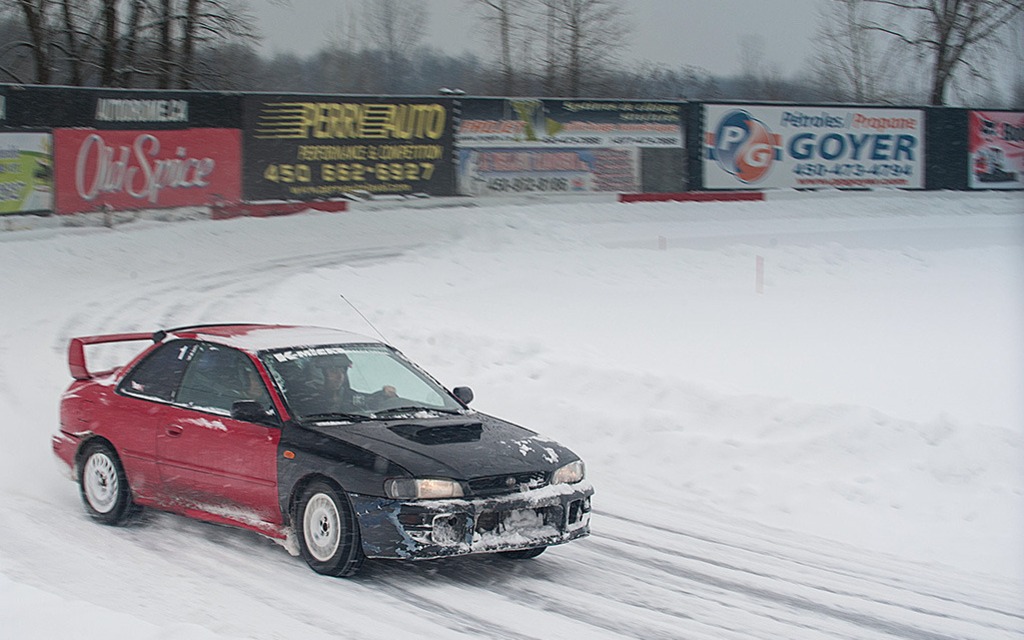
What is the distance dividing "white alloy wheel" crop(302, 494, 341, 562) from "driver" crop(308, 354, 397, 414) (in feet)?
2.08

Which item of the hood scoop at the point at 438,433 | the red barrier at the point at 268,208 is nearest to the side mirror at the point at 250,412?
the hood scoop at the point at 438,433

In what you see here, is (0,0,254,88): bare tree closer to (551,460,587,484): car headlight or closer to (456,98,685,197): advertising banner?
(456,98,685,197): advertising banner

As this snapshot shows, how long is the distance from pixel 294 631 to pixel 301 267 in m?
15.1

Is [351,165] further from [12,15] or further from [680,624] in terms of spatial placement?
[680,624]

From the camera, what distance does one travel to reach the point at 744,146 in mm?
29750

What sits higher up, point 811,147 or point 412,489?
point 811,147

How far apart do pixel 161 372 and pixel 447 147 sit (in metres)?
19.9

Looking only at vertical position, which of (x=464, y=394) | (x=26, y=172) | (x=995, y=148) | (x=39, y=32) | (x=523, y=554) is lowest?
(x=523, y=554)

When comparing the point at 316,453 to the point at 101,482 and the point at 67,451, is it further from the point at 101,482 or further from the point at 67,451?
the point at 67,451

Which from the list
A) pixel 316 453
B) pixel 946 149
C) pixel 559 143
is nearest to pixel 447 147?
pixel 559 143

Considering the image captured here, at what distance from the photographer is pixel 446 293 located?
16781mm

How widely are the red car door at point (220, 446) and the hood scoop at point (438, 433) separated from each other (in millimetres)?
716

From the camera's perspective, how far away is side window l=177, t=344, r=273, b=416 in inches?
276

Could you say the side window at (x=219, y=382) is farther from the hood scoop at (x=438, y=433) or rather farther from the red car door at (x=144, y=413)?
the hood scoop at (x=438, y=433)
